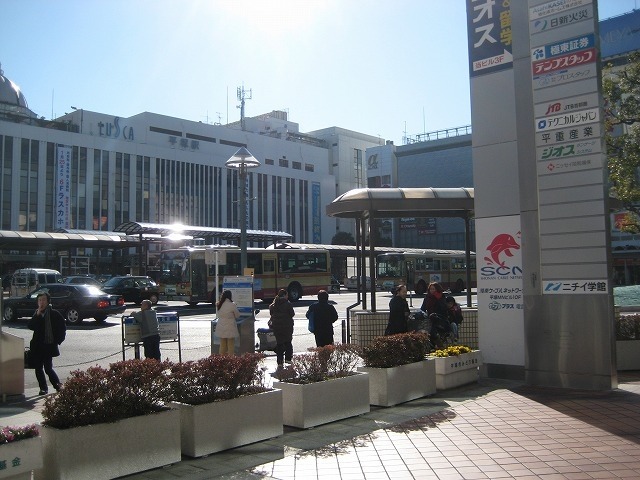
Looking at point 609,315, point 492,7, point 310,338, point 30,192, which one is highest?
point 30,192

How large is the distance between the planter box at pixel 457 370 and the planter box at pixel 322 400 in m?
2.10

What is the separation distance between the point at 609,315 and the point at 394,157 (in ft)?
317

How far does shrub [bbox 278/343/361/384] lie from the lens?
25.6ft

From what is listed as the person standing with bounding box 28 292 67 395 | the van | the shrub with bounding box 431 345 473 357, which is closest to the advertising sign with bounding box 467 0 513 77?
the shrub with bounding box 431 345 473 357

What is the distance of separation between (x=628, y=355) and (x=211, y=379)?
8.63 m

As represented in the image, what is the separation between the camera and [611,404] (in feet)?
27.4

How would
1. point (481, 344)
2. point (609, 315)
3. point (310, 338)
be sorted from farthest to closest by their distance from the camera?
point (310, 338) → point (481, 344) → point (609, 315)

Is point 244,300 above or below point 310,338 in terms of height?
above

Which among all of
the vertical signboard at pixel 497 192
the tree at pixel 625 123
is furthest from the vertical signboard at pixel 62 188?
the vertical signboard at pixel 497 192

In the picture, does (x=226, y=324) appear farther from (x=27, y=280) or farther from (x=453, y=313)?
(x=27, y=280)

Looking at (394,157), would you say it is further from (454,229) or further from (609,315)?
(609,315)

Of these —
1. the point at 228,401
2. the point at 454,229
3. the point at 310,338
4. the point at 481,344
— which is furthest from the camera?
the point at 454,229

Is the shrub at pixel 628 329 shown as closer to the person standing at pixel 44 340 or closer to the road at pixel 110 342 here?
the road at pixel 110 342

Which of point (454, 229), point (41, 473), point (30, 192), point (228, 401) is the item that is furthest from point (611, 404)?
point (454, 229)
